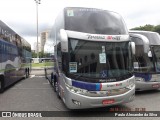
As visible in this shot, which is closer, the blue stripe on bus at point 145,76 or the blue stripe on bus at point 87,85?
the blue stripe on bus at point 87,85

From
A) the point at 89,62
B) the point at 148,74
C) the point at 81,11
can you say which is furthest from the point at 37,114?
the point at 148,74

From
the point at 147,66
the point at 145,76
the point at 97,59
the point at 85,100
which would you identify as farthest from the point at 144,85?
the point at 85,100

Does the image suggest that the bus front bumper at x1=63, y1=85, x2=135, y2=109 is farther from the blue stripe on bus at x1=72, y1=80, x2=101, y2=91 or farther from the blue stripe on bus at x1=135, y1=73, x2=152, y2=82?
the blue stripe on bus at x1=135, y1=73, x2=152, y2=82

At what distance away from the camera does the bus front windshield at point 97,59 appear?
21.4ft

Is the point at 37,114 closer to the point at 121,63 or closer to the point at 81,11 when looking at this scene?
the point at 121,63

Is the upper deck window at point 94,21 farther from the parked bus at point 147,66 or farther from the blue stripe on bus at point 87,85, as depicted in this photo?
the parked bus at point 147,66

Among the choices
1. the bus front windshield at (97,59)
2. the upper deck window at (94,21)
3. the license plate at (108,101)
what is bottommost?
the license plate at (108,101)

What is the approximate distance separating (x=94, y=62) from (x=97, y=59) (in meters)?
0.14

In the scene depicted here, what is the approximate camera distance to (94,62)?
6.64m

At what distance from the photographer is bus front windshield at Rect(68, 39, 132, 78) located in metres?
6.53

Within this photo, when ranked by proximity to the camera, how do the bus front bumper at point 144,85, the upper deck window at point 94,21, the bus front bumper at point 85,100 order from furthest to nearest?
the bus front bumper at point 144,85 → the upper deck window at point 94,21 → the bus front bumper at point 85,100

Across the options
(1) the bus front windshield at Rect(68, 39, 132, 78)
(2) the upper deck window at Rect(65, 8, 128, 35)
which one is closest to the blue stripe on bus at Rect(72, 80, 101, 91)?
(1) the bus front windshield at Rect(68, 39, 132, 78)

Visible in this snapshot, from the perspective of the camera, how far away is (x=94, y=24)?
23.4ft

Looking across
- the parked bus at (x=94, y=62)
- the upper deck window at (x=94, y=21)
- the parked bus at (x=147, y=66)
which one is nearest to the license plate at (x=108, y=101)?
the parked bus at (x=94, y=62)
